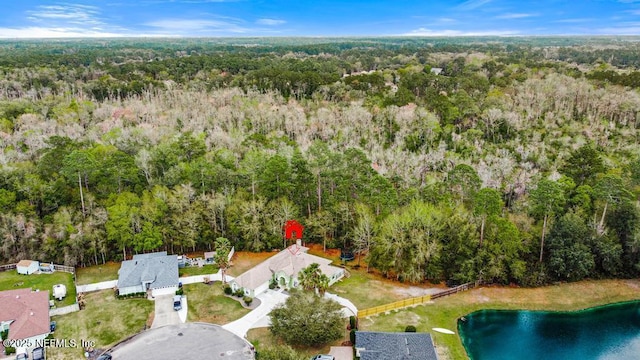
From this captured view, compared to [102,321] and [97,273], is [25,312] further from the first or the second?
[97,273]

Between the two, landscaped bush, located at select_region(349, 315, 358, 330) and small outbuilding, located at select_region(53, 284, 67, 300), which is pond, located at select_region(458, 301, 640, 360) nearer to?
landscaped bush, located at select_region(349, 315, 358, 330)

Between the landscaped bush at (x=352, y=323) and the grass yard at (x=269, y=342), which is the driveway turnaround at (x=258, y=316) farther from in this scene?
the landscaped bush at (x=352, y=323)

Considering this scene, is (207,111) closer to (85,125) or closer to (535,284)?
(85,125)

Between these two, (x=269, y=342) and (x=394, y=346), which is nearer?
(x=394, y=346)

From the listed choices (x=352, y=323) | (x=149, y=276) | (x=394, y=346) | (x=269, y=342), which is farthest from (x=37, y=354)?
(x=394, y=346)

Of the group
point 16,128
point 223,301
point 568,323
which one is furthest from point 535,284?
point 16,128

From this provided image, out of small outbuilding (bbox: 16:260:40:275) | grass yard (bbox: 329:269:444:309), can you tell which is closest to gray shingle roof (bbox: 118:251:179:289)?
small outbuilding (bbox: 16:260:40:275)
